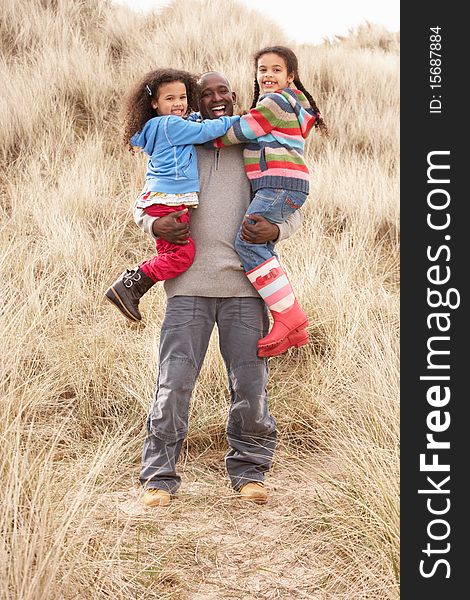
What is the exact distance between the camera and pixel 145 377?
14.4ft

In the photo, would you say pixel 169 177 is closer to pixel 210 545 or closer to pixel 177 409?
pixel 177 409

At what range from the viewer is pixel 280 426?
4.28m

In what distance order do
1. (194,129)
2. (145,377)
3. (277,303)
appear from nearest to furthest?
(194,129) < (277,303) < (145,377)

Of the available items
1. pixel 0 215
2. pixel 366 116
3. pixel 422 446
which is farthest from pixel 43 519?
pixel 366 116

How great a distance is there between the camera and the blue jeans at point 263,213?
11.2 feet

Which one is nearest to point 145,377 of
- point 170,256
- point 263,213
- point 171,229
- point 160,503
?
point 160,503

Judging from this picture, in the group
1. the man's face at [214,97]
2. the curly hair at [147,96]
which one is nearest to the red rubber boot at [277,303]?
the man's face at [214,97]

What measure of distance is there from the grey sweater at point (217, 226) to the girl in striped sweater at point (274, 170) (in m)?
0.05

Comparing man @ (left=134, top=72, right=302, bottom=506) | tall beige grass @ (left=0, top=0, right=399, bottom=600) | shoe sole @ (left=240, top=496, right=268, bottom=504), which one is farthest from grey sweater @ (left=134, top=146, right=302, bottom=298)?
shoe sole @ (left=240, top=496, right=268, bottom=504)

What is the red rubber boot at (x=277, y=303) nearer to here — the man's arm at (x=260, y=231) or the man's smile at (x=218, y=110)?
the man's arm at (x=260, y=231)

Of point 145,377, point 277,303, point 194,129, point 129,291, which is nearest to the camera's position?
point 194,129

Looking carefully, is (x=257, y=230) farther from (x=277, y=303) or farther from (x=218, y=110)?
(x=218, y=110)

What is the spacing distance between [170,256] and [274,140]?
2.16ft

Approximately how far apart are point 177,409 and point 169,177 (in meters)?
0.99
